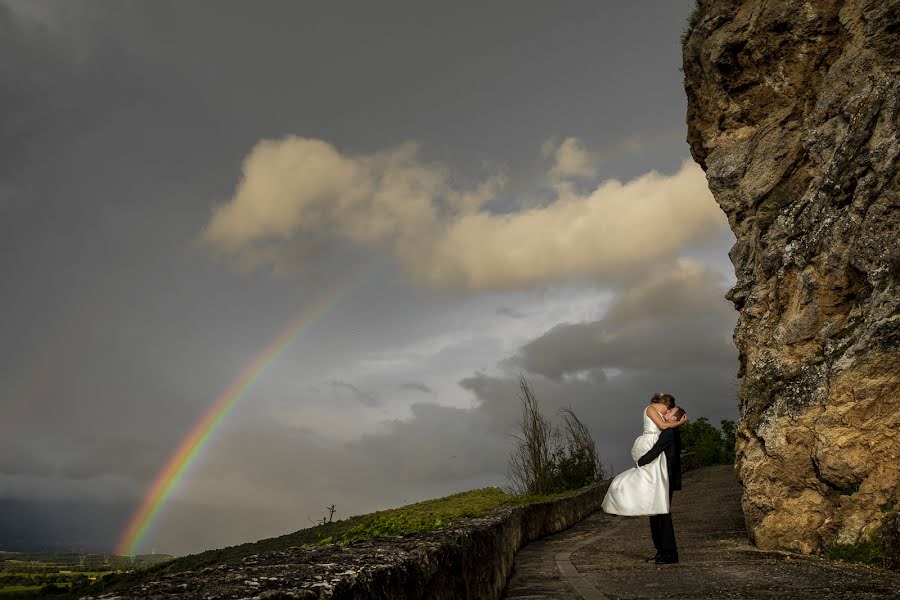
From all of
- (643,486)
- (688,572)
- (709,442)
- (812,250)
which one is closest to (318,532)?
(643,486)

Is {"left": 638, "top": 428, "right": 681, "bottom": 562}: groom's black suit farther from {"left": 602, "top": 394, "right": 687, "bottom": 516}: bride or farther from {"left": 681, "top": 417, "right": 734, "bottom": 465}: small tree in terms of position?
{"left": 681, "top": 417, "right": 734, "bottom": 465}: small tree

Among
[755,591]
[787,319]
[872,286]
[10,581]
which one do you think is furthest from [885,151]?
[10,581]

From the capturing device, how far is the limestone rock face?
8523 mm

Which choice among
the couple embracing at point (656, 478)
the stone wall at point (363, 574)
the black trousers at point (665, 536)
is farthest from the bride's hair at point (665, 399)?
the stone wall at point (363, 574)

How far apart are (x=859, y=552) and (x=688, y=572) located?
2.36 metres

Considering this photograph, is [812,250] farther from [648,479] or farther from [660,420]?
[648,479]

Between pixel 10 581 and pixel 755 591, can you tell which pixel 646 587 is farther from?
pixel 10 581

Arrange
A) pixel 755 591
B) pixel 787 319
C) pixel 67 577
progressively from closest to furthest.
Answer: pixel 755 591, pixel 787 319, pixel 67 577

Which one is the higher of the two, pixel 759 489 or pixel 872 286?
pixel 872 286

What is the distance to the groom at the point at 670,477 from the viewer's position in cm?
847

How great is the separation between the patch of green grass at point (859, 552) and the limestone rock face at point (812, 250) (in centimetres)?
14

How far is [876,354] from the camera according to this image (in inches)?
332

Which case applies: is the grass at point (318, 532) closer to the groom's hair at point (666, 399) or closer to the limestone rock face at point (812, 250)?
the groom's hair at point (666, 399)

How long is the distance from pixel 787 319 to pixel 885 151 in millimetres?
3009
